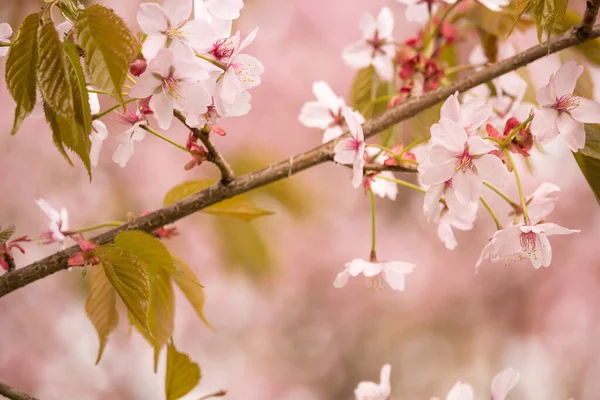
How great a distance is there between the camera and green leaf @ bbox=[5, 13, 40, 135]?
316 millimetres

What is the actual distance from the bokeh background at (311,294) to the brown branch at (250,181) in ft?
3.85

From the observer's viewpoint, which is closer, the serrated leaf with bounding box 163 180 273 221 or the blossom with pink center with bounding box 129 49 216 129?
the blossom with pink center with bounding box 129 49 216 129

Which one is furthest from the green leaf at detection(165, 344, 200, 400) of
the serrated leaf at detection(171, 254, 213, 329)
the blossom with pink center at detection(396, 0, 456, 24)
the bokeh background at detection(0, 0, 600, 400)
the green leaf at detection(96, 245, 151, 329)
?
the bokeh background at detection(0, 0, 600, 400)

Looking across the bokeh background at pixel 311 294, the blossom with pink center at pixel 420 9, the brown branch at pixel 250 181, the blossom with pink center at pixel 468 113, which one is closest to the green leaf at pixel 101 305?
the brown branch at pixel 250 181

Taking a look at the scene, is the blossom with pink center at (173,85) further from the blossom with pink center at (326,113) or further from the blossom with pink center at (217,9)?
the blossom with pink center at (326,113)

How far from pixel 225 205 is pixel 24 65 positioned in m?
0.21

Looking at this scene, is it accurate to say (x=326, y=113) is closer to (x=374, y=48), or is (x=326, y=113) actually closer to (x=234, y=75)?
(x=374, y=48)

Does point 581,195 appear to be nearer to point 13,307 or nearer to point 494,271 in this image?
point 494,271

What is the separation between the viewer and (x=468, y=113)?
1.24ft

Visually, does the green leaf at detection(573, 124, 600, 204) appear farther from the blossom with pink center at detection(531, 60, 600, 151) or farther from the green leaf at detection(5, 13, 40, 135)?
the green leaf at detection(5, 13, 40, 135)

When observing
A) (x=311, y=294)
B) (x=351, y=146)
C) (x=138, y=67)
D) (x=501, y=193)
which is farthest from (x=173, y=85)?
(x=311, y=294)

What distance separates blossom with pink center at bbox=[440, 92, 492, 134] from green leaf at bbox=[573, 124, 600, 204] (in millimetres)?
72

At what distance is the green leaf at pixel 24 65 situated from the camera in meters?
0.32

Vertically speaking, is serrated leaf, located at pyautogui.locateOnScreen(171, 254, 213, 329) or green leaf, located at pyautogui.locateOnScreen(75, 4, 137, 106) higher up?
green leaf, located at pyautogui.locateOnScreen(75, 4, 137, 106)
